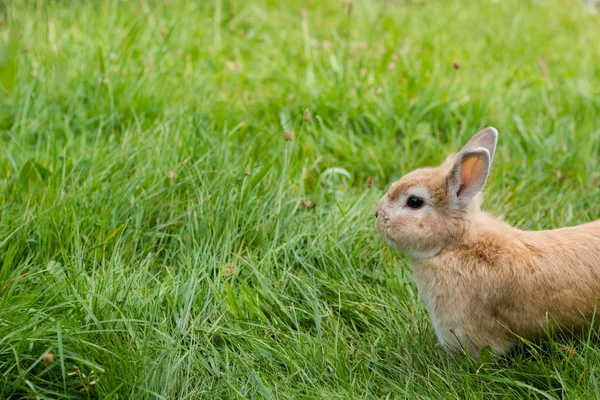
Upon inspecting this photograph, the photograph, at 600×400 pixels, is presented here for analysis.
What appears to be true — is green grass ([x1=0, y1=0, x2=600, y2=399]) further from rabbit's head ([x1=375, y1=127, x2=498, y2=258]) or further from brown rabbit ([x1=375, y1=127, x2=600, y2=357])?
rabbit's head ([x1=375, y1=127, x2=498, y2=258])

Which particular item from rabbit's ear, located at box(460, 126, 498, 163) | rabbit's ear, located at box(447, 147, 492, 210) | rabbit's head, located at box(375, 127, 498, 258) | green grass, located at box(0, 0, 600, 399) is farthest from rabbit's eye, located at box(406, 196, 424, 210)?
green grass, located at box(0, 0, 600, 399)

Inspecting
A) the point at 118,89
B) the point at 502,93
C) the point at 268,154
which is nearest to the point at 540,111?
the point at 502,93

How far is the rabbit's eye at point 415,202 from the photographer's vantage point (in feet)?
10.4

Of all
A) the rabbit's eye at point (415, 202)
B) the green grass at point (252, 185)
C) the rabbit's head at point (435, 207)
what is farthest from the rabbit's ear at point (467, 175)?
→ the green grass at point (252, 185)

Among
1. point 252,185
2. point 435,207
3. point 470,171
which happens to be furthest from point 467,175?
point 252,185

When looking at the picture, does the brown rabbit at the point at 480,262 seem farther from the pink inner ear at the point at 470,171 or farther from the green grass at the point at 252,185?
the green grass at the point at 252,185

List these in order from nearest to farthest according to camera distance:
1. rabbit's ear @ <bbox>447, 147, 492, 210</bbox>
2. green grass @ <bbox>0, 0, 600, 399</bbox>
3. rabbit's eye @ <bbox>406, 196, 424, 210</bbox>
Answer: green grass @ <bbox>0, 0, 600, 399</bbox> < rabbit's ear @ <bbox>447, 147, 492, 210</bbox> < rabbit's eye @ <bbox>406, 196, 424, 210</bbox>

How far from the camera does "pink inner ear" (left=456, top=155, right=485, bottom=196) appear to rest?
3.04 meters

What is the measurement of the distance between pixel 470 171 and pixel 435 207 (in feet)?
0.68

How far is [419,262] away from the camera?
10.5 feet

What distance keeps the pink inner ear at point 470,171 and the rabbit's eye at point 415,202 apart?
0.16 metres

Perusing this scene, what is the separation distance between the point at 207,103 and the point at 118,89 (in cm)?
56

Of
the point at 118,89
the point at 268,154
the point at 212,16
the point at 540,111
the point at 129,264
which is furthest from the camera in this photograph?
the point at 212,16

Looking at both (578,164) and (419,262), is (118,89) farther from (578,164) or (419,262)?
(578,164)
